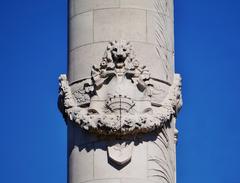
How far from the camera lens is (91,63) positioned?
56281mm

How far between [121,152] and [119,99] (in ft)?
5.17

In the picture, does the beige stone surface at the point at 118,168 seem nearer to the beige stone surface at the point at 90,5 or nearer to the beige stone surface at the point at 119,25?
the beige stone surface at the point at 119,25

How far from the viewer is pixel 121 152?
5506cm

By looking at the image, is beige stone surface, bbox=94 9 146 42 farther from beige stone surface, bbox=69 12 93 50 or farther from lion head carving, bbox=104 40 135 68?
lion head carving, bbox=104 40 135 68

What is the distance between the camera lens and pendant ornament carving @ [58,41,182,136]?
5519cm

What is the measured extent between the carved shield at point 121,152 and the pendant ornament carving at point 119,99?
1.27 ft

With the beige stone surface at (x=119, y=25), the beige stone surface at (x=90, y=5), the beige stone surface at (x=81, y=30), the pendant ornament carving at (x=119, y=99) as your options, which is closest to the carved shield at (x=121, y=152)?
the pendant ornament carving at (x=119, y=99)

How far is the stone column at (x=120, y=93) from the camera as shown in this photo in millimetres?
55125

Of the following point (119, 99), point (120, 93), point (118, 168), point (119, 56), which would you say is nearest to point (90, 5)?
point (119, 56)

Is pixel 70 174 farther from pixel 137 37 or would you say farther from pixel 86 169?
pixel 137 37

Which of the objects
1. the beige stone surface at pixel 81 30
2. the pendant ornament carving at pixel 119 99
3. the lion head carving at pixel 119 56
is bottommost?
the pendant ornament carving at pixel 119 99

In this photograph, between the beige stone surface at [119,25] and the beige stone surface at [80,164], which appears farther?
the beige stone surface at [119,25]

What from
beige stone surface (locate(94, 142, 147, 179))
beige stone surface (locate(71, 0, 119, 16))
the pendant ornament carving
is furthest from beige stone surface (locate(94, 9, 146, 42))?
beige stone surface (locate(94, 142, 147, 179))

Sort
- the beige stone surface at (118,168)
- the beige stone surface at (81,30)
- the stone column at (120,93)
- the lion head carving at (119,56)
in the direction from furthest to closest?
the beige stone surface at (81,30), the lion head carving at (119,56), the stone column at (120,93), the beige stone surface at (118,168)
